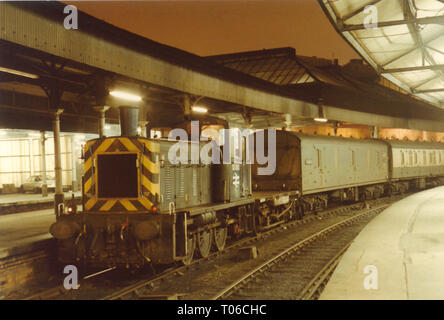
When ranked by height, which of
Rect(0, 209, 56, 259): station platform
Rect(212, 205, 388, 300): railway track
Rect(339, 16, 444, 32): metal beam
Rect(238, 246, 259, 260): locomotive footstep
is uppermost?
Rect(339, 16, 444, 32): metal beam

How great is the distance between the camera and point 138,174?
332 inches

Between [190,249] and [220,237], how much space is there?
1.66 metres

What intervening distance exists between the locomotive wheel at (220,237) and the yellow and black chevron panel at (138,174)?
2616 mm

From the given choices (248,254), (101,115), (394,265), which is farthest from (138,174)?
(394,265)

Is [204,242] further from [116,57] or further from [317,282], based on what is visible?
[116,57]

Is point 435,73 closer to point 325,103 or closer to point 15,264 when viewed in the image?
point 325,103

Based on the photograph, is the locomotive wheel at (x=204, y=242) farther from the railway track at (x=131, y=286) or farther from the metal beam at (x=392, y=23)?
the metal beam at (x=392, y=23)

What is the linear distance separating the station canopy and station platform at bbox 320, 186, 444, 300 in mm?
4644

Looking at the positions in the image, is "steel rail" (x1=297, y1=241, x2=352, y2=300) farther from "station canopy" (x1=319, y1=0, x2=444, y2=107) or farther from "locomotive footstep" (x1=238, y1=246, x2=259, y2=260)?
"station canopy" (x1=319, y1=0, x2=444, y2=107)

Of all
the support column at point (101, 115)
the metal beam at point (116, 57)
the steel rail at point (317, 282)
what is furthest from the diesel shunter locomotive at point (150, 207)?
the support column at point (101, 115)

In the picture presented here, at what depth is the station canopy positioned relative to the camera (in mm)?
10148

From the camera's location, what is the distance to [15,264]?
847 centimetres

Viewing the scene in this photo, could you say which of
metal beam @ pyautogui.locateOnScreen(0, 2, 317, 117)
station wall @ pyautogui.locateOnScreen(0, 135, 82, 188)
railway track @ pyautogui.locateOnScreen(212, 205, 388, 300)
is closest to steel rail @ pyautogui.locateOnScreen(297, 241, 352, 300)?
railway track @ pyautogui.locateOnScreen(212, 205, 388, 300)

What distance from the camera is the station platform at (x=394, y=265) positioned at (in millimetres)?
6275
